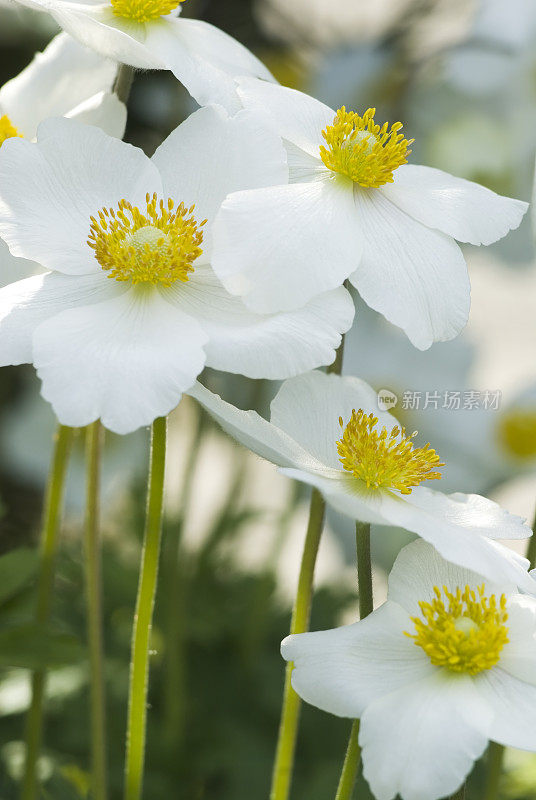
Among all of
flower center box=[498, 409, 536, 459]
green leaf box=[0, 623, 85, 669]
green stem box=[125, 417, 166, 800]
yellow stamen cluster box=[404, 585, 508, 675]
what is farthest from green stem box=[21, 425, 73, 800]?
flower center box=[498, 409, 536, 459]

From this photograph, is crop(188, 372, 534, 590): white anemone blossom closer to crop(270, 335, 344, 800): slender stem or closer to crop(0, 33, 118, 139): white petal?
crop(270, 335, 344, 800): slender stem

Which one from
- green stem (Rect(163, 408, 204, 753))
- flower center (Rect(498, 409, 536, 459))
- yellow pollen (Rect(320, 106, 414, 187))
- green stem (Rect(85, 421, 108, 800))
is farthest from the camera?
flower center (Rect(498, 409, 536, 459))

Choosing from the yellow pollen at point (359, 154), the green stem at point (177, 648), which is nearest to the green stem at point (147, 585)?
the yellow pollen at point (359, 154)

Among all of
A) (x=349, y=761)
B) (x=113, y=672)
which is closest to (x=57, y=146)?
(x=349, y=761)

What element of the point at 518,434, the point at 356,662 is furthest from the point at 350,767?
the point at 518,434

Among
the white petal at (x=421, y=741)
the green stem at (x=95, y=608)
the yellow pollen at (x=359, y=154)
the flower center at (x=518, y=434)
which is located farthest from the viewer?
the flower center at (x=518, y=434)

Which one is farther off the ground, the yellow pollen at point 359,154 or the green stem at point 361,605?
the yellow pollen at point 359,154

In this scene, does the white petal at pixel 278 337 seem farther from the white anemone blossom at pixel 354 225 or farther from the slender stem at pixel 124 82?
the slender stem at pixel 124 82
